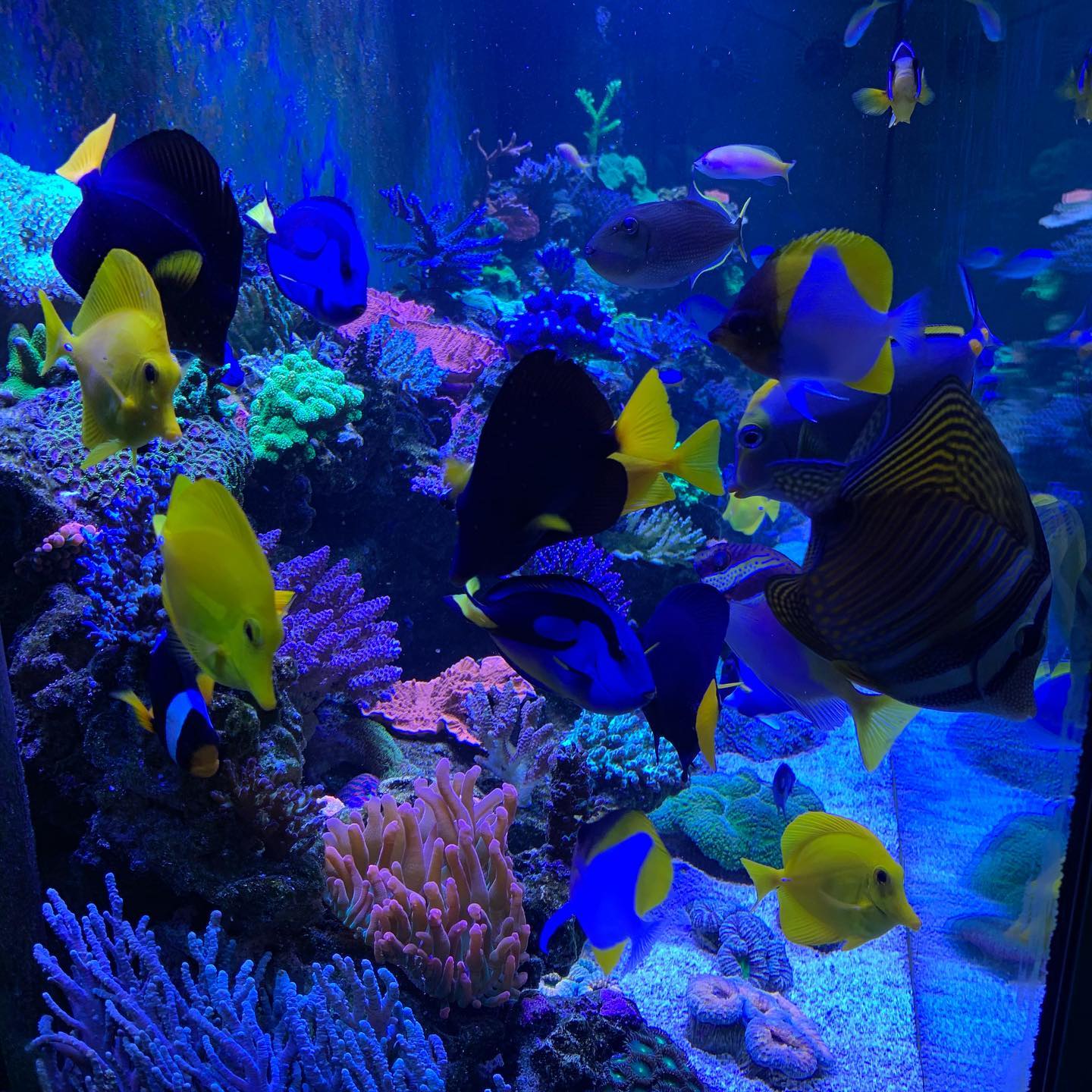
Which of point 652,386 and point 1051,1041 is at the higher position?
point 652,386

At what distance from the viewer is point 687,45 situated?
15.8m

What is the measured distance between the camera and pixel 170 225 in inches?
52.7

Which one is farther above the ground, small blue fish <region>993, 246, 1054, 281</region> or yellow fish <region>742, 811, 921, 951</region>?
small blue fish <region>993, 246, 1054, 281</region>

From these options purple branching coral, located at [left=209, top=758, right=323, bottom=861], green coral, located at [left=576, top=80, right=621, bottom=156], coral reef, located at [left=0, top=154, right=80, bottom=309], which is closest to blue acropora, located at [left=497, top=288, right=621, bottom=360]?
coral reef, located at [left=0, top=154, right=80, bottom=309]

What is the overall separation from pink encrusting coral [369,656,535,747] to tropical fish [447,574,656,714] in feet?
7.46

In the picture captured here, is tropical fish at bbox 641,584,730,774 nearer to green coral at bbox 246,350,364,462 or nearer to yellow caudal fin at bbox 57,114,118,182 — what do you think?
yellow caudal fin at bbox 57,114,118,182

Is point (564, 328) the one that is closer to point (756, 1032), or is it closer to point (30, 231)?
point (30, 231)

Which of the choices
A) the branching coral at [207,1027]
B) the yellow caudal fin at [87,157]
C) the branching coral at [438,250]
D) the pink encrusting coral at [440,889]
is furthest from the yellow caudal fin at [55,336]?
the branching coral at [438,250]

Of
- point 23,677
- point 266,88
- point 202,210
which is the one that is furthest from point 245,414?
point 266,88

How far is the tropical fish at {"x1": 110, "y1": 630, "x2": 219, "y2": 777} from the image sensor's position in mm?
1653

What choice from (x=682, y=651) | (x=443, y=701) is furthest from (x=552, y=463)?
(x=443, y=701)

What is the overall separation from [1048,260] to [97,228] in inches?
244

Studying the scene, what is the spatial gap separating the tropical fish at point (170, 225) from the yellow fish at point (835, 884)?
1.75 meters

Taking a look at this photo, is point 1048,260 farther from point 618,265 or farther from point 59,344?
point 59,344
